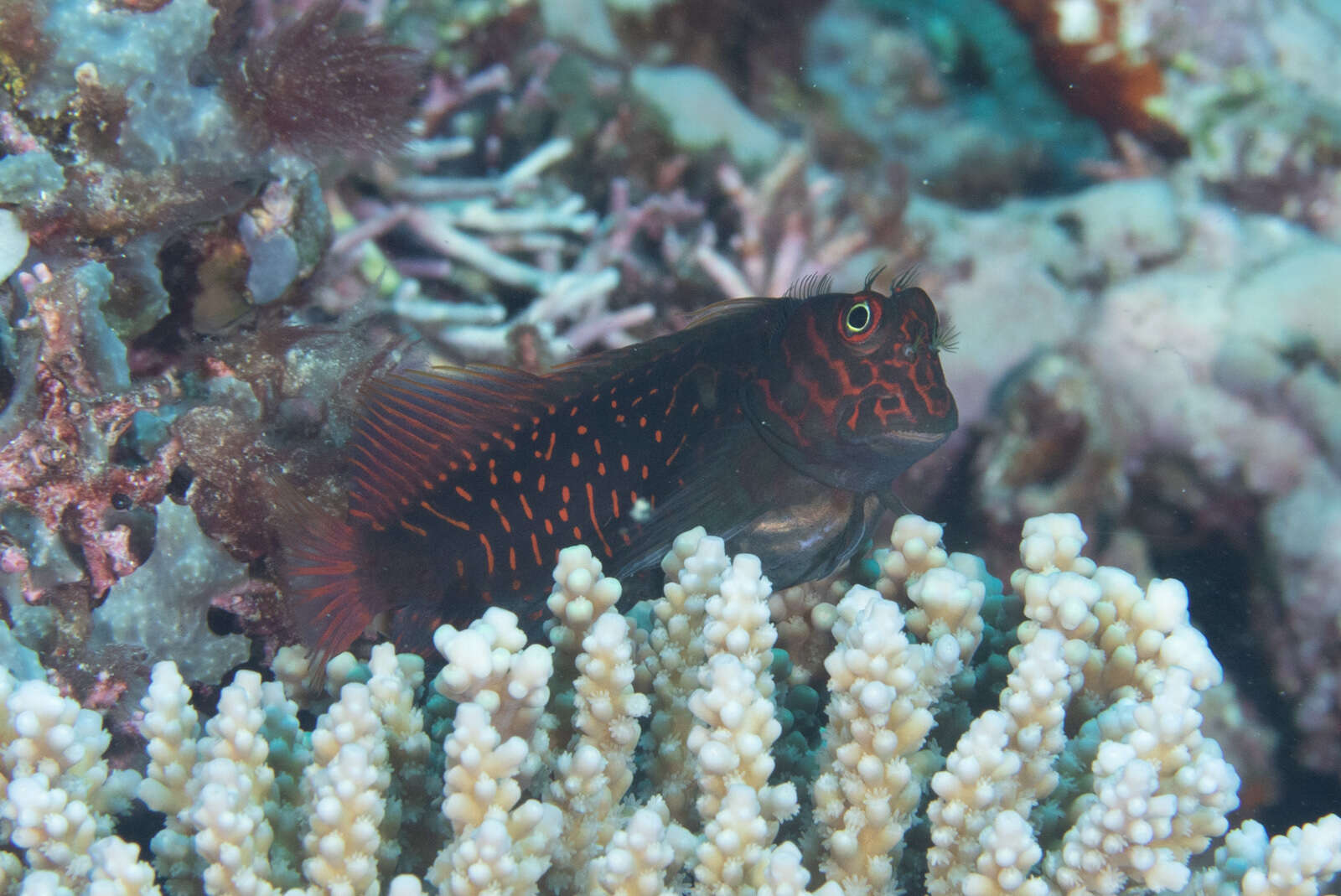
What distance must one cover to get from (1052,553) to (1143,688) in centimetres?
42

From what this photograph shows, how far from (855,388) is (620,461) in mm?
736

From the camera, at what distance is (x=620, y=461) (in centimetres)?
255

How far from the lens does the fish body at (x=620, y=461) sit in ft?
8.07

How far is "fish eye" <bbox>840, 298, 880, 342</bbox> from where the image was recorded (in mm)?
2443

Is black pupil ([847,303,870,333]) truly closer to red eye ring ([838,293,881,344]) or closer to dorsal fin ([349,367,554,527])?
red eye ring ([838,293,881,344])

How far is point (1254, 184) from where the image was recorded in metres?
5.93

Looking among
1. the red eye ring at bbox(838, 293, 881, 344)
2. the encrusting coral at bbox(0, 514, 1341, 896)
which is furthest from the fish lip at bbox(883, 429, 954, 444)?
the encrusting coral at bbox(0, 514, 1341, 896)

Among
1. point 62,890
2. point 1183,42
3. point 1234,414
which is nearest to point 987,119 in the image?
point 1183,42

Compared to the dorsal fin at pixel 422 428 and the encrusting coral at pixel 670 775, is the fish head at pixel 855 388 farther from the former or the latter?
the dorsal fin at pixel 422 428

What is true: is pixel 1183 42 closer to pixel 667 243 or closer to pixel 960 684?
pixel 667 243

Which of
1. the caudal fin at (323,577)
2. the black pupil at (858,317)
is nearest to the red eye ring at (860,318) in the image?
the black pupil at (858,317)

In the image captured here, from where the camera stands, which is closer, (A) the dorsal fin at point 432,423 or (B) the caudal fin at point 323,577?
(B) the caudal fin at point 323,577

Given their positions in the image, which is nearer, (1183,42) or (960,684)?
(960,684)

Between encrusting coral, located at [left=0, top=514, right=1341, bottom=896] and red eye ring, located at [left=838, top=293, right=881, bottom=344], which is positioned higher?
red eye ring, located at [left=838, top=293, right=881, bottom=344]
